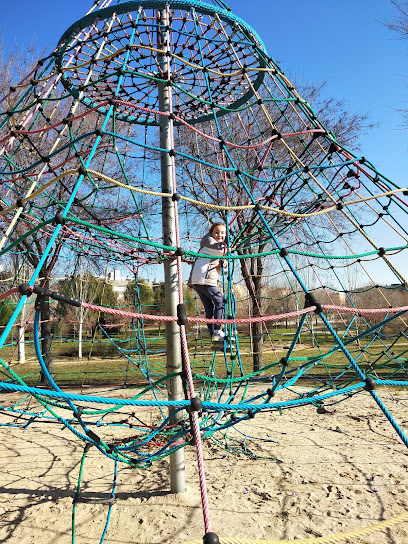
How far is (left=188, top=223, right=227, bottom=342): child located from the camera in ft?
12.5

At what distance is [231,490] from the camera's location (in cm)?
322

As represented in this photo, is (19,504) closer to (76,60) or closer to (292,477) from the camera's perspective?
(292,477)

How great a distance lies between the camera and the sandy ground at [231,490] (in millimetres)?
2680

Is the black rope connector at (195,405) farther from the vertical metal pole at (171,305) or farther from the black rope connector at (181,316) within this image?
the vertical metal pole at (171,305)

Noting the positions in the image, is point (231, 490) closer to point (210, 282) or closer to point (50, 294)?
point (210, 282)

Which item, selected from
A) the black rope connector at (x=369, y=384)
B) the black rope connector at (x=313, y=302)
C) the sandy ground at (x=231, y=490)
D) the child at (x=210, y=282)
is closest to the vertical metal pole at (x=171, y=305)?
the sandy ground at (x=231, y=490)

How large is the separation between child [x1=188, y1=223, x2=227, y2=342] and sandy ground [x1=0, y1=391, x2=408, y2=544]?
136 centimetres

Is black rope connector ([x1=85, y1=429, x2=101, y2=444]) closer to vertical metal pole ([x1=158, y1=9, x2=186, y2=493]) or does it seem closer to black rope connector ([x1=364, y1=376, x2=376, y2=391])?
vertical metal pole ([x1=158, y1=9, x2=186, y2=493])

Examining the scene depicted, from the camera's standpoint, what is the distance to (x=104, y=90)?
4094 mm

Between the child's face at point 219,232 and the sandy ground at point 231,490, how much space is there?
230 cm

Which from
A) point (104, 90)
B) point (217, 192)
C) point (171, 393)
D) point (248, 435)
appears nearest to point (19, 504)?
point (171, 393)

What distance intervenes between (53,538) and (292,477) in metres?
2.01

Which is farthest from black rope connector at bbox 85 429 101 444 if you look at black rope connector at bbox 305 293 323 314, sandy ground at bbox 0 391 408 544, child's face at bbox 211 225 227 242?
child's face at bbox 211 225 227 242

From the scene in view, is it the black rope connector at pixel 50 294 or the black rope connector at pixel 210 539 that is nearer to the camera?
the black rope connector at pixel 210 539
